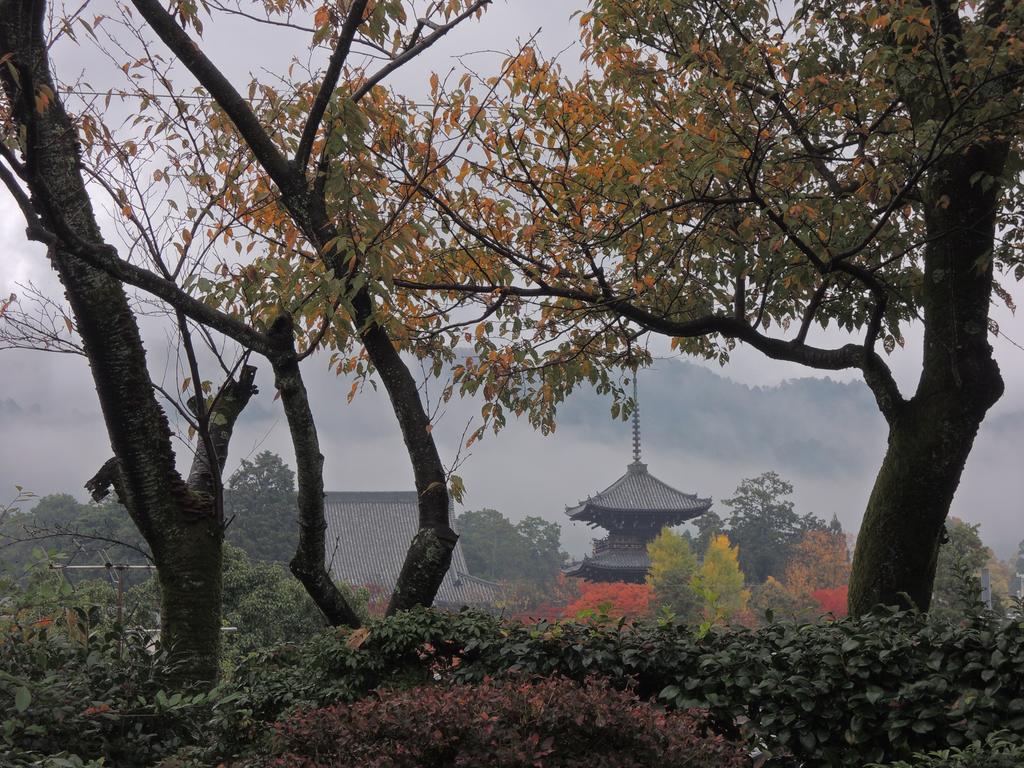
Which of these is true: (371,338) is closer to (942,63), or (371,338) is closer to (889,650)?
(889,650)

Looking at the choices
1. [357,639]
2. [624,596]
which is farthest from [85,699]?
[624,596]

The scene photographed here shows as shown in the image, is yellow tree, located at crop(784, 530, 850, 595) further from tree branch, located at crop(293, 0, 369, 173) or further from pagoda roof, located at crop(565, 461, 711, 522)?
tree branch, located at crop(293, 0, 369, 173)

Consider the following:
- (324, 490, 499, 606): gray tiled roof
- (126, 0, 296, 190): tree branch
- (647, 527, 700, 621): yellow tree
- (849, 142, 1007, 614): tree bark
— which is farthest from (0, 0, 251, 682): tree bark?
(324, 490, 499, 606): gray tiled roof

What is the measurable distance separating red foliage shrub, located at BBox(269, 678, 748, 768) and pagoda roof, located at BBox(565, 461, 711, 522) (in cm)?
3723

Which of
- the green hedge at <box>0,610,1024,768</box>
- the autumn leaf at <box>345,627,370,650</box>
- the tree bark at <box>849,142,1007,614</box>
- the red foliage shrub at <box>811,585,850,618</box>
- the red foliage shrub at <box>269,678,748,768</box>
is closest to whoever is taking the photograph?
the red foliage shrub at <box>269,678,748,768</box>

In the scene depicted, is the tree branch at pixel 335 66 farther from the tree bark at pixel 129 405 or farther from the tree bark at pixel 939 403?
the tree bark at pixel 939 403

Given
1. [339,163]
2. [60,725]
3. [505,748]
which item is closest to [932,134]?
[339,163]

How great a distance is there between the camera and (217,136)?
5828 millimetres

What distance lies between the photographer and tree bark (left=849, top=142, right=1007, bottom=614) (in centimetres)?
576

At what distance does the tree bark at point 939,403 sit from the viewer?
5758mm

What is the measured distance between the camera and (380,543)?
139 ft

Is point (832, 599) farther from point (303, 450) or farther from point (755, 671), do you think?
point (303, 450)

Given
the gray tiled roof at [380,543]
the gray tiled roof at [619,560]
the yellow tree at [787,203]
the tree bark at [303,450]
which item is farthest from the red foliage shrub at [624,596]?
the tree bark at [303,450]

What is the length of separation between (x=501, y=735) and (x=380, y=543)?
4031 cm
